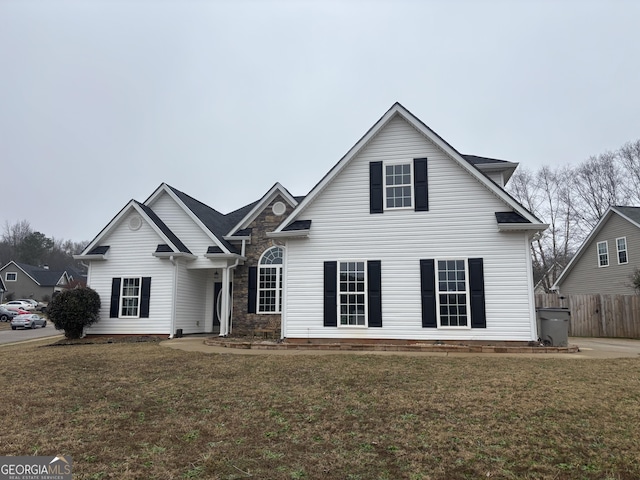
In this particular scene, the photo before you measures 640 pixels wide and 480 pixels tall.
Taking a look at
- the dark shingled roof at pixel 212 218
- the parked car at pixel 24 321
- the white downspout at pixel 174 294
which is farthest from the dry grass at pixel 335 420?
the parked car at pixel 24 321

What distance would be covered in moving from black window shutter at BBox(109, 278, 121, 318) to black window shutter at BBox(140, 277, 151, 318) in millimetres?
1058

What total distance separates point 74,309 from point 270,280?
292 inches

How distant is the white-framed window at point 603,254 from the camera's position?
23.7 meters

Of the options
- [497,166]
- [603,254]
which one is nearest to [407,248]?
[497,166]

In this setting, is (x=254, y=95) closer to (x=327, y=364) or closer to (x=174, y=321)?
(x=174, y=321)

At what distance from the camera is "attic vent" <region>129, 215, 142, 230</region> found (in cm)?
1672

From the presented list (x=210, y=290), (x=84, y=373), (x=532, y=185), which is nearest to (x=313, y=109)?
(x=210, y=290)

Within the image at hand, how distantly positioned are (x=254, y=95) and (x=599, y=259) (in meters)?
21.7

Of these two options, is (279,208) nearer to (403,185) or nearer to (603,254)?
(403,185)

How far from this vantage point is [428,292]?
39.3 feet

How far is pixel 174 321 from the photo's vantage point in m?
16.0

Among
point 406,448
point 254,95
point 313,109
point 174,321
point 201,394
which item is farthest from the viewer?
point 313,109

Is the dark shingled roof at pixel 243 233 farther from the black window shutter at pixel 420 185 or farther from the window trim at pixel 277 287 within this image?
the black window shutter at pixel 420 185

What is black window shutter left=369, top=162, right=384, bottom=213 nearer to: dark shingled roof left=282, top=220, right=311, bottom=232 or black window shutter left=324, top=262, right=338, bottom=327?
dark shingled roof left=282, top=220, right=311, bottom=232
